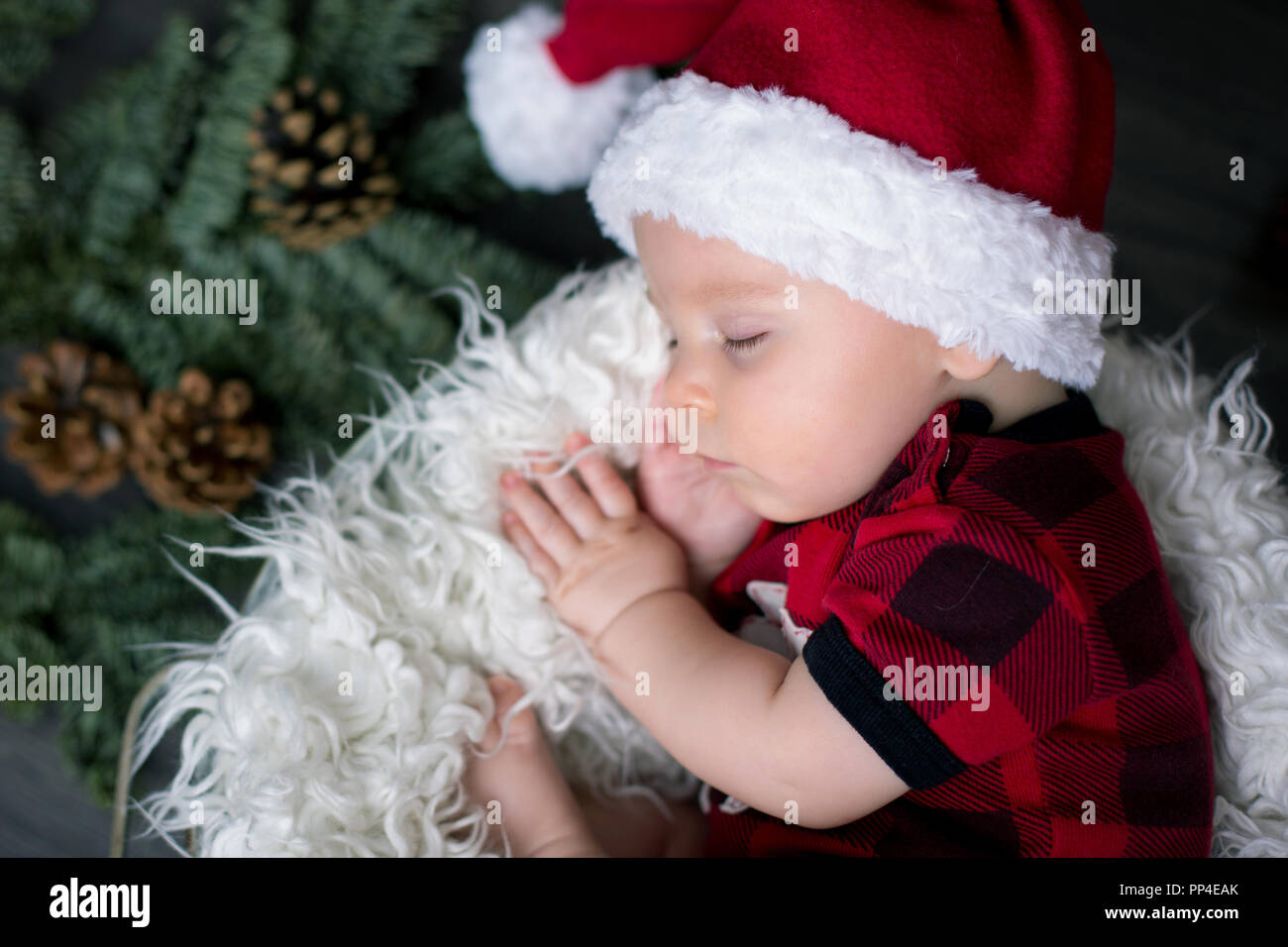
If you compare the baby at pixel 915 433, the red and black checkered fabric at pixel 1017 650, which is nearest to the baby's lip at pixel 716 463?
the baby at pixel 915 433

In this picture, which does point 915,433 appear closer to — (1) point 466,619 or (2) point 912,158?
(2) point 912,158

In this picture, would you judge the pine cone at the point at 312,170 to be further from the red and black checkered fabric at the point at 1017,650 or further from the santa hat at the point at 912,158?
the red and black checkered fabric at the point at 1017,650

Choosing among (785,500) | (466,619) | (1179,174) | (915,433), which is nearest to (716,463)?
(785,500)

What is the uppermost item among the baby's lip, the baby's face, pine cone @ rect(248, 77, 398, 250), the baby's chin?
pine cone @ rect(248, 77, 398, 250)

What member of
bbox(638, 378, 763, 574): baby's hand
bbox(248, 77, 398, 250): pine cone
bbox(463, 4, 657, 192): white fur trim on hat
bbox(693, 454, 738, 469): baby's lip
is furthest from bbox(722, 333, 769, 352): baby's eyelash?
bbox(248, 77, 398, 250): pine cone

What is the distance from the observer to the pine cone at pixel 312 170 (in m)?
1.06

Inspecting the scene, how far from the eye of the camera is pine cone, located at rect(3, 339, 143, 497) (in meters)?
1.14

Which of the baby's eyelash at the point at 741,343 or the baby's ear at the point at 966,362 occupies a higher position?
the baby's eyelash at the point at 741,343

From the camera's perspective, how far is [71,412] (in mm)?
1161

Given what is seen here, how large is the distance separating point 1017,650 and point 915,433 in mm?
199

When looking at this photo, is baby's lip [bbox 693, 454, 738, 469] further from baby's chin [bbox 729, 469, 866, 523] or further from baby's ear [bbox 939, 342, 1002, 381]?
baby's ear [bbox 939, 342, 1002, 381]

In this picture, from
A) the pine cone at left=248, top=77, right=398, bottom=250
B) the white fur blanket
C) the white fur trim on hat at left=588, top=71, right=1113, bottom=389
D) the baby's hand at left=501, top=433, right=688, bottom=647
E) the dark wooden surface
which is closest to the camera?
the white fur trim on hat at left=588, top=71, right=1113, bottom=389

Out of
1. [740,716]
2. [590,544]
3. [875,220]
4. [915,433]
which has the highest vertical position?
[875,220]

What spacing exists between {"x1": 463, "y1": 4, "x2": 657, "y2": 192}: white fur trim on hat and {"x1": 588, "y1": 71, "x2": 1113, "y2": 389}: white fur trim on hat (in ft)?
1.21
